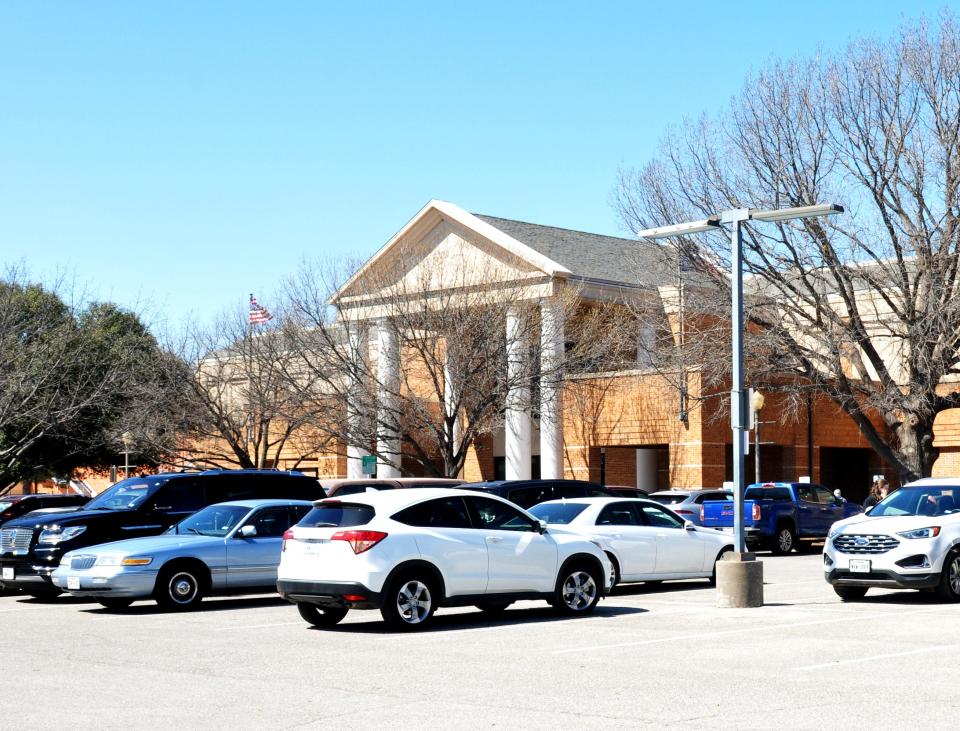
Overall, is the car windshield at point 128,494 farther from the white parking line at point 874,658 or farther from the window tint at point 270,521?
the white parking line at point 874,658

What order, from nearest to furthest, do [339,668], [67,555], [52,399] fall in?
[339,668], [67,555], [52,399]

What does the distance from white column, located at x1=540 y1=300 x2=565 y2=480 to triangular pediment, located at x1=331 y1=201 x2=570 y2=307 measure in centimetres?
174

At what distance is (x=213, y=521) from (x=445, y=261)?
84.7 ft

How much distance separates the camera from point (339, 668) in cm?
1188

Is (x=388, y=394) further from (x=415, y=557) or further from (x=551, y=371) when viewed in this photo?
(x=415, y=557)

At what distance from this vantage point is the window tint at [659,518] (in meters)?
20.3

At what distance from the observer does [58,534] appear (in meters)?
20.0

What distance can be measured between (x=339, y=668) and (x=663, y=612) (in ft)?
20.6

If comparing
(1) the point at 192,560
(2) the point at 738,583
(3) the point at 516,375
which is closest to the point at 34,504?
(1) the point at 192,560

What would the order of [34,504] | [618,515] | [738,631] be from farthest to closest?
[34,504], [618,515], [738,631]

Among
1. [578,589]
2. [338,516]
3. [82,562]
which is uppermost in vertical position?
[338,516]

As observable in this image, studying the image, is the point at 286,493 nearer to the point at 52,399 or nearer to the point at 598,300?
the point at 52,399

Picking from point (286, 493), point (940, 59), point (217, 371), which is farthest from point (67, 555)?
point (217, 371)

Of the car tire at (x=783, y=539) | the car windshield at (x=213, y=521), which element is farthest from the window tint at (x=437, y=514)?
the car tire at (x=783, y=539)
